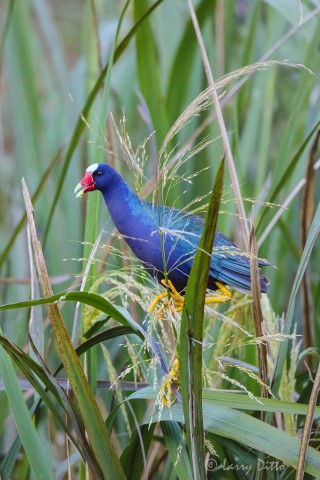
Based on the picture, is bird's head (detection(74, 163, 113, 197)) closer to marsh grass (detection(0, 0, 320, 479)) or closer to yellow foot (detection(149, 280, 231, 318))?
marsh grass (detection(0, 0, 320, 479))

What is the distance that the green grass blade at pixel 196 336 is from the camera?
82 cm

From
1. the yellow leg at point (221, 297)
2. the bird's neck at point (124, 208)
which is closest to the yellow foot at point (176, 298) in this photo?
the yellow leg at point (221, 297)

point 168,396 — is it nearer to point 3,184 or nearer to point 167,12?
point 167,12

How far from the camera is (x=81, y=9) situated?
4.31m

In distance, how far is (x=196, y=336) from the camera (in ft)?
2.88

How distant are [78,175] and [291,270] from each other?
2.07 ft

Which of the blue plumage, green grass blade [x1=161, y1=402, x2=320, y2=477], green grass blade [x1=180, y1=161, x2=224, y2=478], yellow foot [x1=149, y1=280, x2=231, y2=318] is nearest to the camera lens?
green grass blade [x1=180, y1=161, x2=224, y2=478]

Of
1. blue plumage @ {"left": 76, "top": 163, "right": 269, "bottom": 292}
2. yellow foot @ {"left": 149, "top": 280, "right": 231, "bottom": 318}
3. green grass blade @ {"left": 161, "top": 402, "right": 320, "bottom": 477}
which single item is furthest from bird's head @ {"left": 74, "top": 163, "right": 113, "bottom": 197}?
green grass blade @ {"left": 161, "top": 402, "right": 320, "bottom": 477}

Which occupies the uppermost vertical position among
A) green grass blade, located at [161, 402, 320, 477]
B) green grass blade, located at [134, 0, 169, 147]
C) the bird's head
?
green grass blade, located at [134, 0, 169, 147]

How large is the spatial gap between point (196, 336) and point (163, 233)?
0.41 m

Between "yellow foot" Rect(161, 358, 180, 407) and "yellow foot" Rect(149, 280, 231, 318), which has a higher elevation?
"yellow foot" Rect(149, 280, 231, 318)

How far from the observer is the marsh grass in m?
0.99

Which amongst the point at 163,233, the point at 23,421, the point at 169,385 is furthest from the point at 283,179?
the point at 23,421

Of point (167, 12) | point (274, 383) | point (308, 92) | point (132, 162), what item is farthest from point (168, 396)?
point (167, 12)
